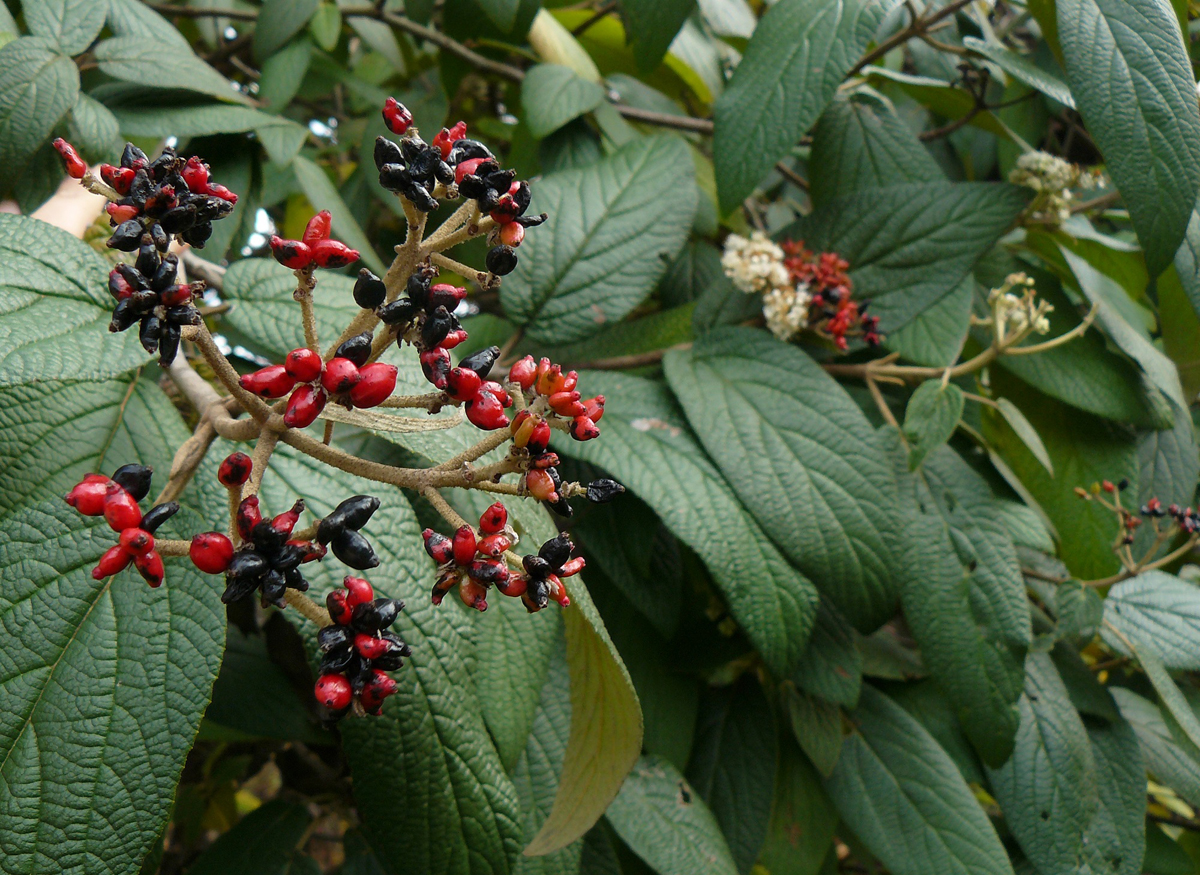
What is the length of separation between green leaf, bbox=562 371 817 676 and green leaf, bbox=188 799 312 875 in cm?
59

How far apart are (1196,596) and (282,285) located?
1.44 m

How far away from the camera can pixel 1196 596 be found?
1271mm

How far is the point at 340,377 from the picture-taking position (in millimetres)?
387

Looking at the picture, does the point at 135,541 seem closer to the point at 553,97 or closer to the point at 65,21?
the point at 65,21

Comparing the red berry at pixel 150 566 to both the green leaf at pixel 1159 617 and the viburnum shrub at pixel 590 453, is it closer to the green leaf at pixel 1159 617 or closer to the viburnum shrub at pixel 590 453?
the viburnum shrub at pixel 590 453

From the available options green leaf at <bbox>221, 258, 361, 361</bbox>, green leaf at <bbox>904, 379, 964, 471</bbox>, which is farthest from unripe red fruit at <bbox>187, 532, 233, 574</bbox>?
green leaf at <bbox>904, 379, 964, 471</bbox>

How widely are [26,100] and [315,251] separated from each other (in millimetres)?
587

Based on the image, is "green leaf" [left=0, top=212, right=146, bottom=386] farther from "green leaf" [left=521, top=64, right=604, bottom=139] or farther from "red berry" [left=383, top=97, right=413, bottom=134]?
"green leaf" [left=521, top=64, right=604, bottom=139]

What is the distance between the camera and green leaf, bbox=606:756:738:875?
3.01 feet

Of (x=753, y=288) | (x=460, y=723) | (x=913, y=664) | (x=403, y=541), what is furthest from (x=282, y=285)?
(x=913, y=664)

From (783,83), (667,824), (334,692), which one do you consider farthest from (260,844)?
(783,83)

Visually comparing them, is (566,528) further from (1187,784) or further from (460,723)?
(1187,784)

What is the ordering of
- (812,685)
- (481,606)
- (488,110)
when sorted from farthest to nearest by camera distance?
(488,110), (812,685), (481,606)

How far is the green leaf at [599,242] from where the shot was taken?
3.44 ft
